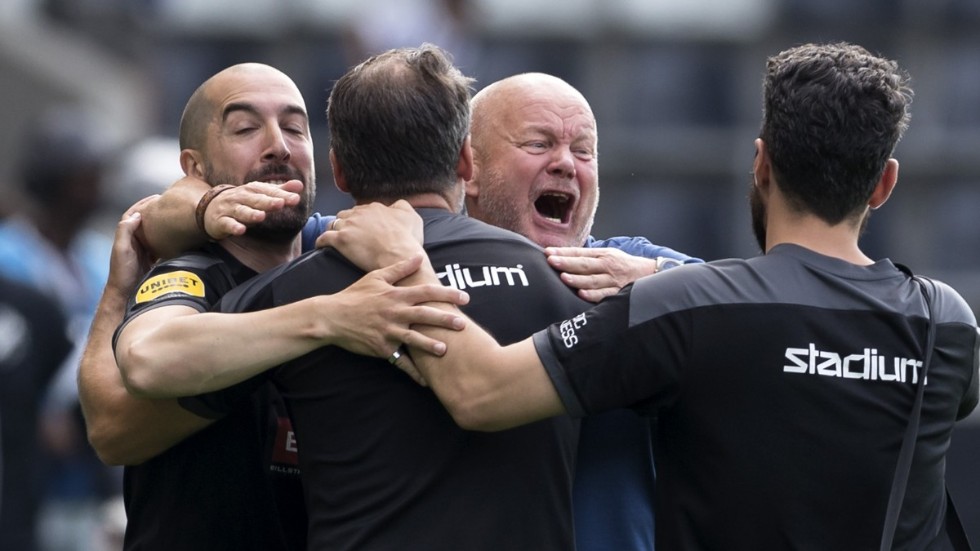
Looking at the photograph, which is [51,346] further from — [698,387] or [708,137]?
[708,137]

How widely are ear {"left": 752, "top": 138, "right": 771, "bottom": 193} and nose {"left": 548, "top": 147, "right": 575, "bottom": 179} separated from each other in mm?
1046

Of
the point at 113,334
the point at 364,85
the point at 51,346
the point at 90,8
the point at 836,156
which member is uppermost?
the point at 90,8

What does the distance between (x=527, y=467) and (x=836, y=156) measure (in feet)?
3.23

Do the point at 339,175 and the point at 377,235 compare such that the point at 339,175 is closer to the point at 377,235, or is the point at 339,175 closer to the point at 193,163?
the point at 377,235

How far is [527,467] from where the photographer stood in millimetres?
3658

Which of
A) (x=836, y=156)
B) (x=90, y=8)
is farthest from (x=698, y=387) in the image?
A: (x=90, y=8)

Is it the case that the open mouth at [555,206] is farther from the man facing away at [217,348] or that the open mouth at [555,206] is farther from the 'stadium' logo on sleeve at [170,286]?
the 'stadium' logo on sleeve at [170,286]

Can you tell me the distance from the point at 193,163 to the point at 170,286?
0.68 meters

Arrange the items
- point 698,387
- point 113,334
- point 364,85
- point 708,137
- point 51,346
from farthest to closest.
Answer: point 708,137 < point 51,346 < point 113,334 < point 364,85 < point 698,387

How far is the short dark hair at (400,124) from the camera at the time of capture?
3750 millimetres

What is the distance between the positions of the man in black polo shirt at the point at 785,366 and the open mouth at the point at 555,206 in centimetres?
119

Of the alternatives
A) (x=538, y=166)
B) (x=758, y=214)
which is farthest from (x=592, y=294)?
(x=538, y=166)

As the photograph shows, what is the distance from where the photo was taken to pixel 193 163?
4504 mm

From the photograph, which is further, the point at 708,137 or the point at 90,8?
the point at 90,8
